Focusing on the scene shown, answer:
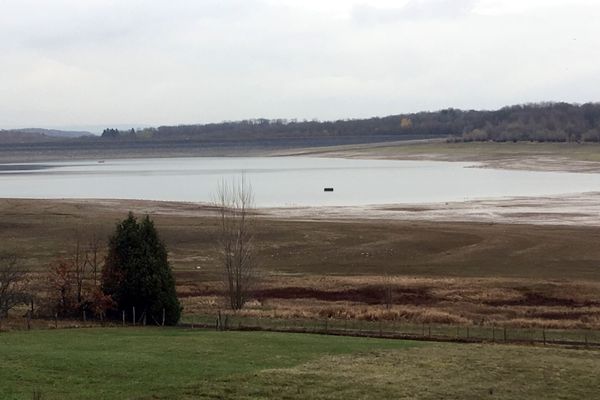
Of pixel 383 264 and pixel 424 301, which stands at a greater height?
pixel 424 301

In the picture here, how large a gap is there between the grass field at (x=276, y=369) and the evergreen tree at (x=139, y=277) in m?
4.28

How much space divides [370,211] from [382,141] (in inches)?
4980

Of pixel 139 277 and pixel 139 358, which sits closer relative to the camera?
pixel 139 358

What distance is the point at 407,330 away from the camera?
26000 millimetres

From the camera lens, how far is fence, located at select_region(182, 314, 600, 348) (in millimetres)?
24406

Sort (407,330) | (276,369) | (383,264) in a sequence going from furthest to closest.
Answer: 1. (383,264)
2. (407,330)
3. (276,369)

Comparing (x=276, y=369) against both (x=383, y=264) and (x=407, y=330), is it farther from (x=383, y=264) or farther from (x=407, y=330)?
(x=383, y=264)

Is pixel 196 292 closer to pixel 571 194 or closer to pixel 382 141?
pixel 571 194

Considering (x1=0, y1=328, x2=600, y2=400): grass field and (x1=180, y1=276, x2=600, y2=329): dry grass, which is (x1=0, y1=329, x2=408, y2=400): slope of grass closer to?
(x1=0, y1=328, x2=600, y2=400): grass field

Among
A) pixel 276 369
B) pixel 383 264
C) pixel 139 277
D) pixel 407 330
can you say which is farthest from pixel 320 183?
pixel 276 369

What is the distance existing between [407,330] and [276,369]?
29.9 feet

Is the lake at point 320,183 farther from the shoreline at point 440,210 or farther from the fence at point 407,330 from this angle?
the fence at point 407,330

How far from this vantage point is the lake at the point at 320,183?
81812 millimetres

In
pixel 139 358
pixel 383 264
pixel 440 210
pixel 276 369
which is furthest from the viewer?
pixel 440 210
